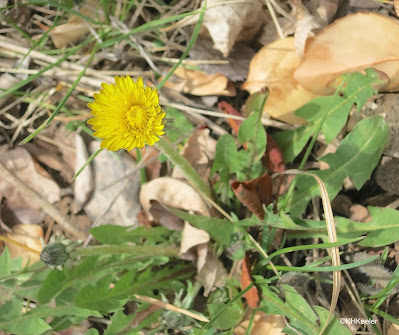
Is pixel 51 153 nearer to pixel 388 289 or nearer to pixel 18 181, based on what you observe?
pixel 18 181

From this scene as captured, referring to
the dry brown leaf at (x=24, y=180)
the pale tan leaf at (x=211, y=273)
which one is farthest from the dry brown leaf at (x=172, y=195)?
the dry brown leaf at (x=24, y=180)

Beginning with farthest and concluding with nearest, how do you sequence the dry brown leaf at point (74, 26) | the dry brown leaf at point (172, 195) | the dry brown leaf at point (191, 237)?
the dry brown leaf at point (74, 26), the dry brown leaf at point (172, 195), the dry brown leaf at point (191, 237)

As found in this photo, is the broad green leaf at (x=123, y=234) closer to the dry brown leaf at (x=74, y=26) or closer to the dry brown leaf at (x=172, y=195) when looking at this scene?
the dry brown leaf at (x=172, y=195)

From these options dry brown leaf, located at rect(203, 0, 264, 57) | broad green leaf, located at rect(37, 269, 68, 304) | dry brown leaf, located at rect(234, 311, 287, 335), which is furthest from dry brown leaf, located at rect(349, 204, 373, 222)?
broad green leaf, located at rect(37, 269, 68, 304)

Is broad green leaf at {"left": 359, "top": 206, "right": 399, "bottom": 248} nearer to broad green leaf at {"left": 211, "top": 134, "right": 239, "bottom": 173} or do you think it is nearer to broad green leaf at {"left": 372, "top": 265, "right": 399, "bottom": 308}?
broad green leaf at {"left": 372, "top": 265, "right": 399, "bottom": 308}

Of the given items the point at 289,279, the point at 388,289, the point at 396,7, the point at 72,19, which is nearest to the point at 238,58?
the point at 396,7

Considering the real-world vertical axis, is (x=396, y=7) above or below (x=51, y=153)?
above

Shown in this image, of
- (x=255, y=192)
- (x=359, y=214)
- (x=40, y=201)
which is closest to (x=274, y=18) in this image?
(x=255, y=192)
